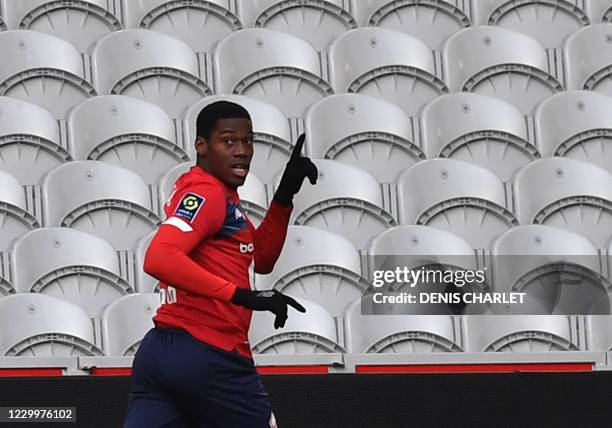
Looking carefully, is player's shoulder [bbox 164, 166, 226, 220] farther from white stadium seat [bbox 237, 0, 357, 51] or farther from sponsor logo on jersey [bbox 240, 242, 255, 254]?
white stadium seat [bbox 237, 0, 357, 51]

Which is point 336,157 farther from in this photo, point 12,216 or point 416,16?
point 12,216

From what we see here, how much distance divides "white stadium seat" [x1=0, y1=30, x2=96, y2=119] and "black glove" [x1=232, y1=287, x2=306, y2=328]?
3.27m

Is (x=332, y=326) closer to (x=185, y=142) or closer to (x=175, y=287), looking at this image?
(x=185, y=142)

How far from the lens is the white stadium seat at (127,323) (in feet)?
15.0

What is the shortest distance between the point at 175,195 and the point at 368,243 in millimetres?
2567

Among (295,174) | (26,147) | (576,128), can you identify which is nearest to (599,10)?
(576,128)

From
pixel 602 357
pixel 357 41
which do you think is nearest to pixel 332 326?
pixel 602 357

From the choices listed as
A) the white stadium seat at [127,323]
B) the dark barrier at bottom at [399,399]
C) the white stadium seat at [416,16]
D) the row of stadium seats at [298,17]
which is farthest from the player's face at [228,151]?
the white stadium seat at [416,16]

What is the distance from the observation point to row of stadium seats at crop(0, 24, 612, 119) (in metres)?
5.54

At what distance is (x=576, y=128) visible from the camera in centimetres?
562

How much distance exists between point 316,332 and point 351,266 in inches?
15.5

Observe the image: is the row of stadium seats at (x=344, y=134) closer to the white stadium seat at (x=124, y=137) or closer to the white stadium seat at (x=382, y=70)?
the white stadium seat at (x=124, y=137)

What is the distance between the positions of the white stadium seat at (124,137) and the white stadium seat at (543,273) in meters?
1.41
